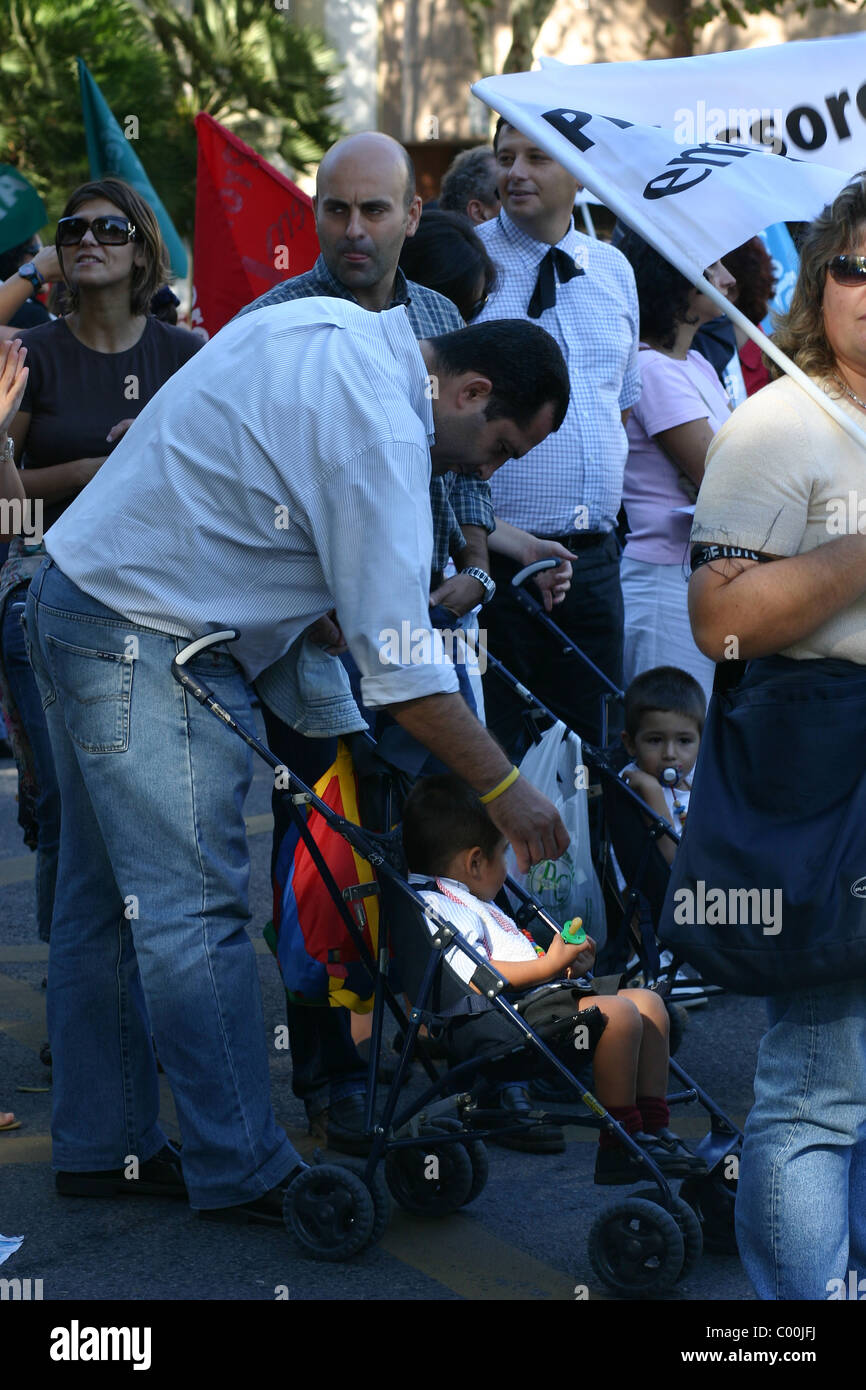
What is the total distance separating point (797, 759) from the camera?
259cm

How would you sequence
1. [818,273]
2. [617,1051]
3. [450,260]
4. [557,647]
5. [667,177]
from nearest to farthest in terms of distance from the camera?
[818,273], [667,177], [617,1051], [450,260], [557,647]

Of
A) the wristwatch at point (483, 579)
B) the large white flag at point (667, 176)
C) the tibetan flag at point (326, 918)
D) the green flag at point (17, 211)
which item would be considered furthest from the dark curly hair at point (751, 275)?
the tibetan flag at point (326, 918)

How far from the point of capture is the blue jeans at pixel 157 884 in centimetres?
331

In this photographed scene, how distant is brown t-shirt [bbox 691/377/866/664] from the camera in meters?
2.59

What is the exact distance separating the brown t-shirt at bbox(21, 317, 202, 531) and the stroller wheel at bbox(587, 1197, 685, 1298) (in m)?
2.39

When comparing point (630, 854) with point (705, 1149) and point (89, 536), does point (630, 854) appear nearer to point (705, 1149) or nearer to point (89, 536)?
point (705, 1149)

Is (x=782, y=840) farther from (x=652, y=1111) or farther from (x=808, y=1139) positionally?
(x=652, y=1111)

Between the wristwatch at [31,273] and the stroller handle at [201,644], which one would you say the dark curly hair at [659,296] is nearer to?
the wristwatch at [31,273]

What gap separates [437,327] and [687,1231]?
2400mm

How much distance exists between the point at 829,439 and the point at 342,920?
1.45 meters

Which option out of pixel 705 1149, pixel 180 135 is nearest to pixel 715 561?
pixel 705 1149

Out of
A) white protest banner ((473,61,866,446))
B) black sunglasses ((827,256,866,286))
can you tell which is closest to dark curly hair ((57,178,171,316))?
white protest banner ((473,61,866,446))

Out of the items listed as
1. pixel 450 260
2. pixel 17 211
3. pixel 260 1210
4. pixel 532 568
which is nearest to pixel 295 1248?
pixel 260 1210

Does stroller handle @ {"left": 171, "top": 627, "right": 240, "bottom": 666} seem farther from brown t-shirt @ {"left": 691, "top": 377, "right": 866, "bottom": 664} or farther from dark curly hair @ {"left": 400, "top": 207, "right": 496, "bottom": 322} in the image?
dark curly hair @ {"left": 400, "top": 207, "right": 496, "bottom": 322}
